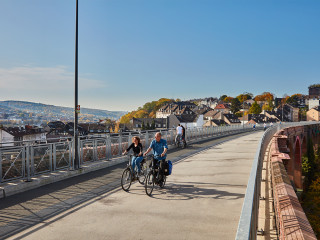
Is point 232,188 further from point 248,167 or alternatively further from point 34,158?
point 34,158

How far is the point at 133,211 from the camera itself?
6.69 metres

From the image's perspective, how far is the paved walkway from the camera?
5465mm

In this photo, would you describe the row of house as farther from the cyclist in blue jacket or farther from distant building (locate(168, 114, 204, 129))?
the cyclist in blue jacket

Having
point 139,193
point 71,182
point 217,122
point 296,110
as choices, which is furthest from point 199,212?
point 296,110

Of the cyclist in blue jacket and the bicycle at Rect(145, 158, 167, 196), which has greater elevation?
the cyclist in blue jacket

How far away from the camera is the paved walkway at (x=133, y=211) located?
215 inches

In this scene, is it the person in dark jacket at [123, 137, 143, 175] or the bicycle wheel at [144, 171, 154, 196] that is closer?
the bicycle wheel at [144, 171, 154, 196]

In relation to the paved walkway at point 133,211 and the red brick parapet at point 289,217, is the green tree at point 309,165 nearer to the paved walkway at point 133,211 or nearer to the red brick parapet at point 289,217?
the paved walkway at point 133,211

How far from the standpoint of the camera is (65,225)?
5.88 meters

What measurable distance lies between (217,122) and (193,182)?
111833 mm

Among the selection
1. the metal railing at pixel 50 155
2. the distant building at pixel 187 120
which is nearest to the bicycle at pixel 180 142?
the metal railing at pixel 50 155

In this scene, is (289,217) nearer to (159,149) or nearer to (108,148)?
(159,149)

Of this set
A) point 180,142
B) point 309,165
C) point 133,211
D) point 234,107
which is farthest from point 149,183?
point 234,107

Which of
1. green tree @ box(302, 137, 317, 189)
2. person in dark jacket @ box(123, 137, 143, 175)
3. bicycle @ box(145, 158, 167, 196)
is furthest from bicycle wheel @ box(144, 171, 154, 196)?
green tree @ box(302, 137, 317, 189)
